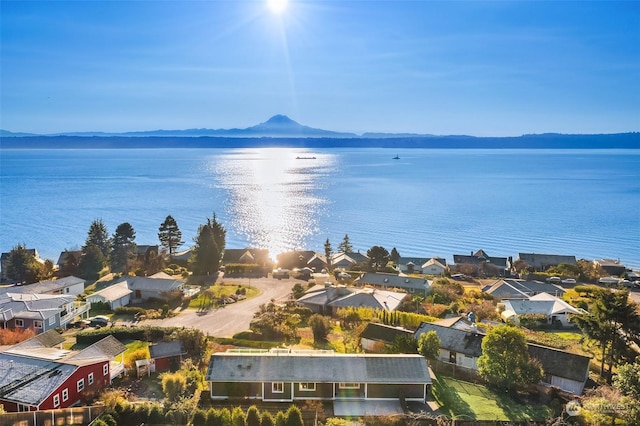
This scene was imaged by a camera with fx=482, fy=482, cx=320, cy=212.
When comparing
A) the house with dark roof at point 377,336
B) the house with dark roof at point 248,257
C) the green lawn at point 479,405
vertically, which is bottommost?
the green lawn at point 479,405

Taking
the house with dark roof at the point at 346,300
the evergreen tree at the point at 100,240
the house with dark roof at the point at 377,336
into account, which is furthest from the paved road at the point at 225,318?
the evergreen tree at the point at 100,240

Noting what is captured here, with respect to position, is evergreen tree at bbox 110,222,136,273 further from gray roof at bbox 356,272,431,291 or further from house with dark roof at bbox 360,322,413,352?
house with dark roof at bbox 360,322,413,352

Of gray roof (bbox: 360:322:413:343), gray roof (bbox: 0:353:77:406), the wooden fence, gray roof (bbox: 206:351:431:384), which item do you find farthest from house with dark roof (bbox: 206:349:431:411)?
gray roof (bbox: 0:353:77:406)

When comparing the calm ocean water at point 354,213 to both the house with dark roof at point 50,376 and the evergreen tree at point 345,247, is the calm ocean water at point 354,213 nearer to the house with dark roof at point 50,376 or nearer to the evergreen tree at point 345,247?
the evergreen tree at point 345,247

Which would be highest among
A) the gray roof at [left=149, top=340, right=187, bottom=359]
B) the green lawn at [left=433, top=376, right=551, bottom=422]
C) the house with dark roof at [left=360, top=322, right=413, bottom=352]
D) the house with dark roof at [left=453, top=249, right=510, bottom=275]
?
the gray roof at [left=149, top=340, right=187, bottom=359]

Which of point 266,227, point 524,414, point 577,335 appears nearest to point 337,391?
point 524,414

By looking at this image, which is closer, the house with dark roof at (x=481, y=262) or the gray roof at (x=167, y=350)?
the gray roof at (x=167, y=350)
